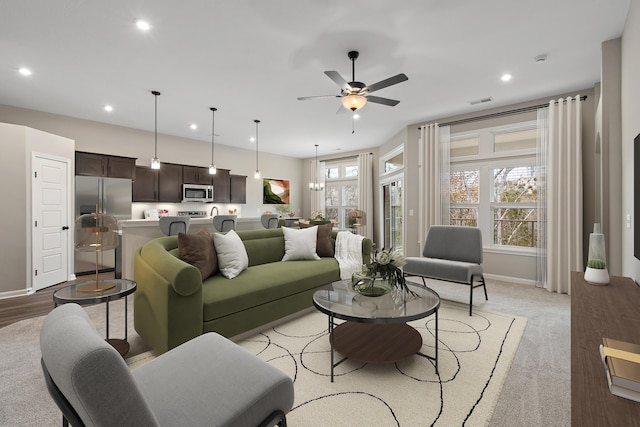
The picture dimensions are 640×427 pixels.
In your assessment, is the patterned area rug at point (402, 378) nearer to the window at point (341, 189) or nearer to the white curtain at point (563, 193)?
the white curtain at point (563, 193)

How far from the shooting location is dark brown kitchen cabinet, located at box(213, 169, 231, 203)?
7.38 meters

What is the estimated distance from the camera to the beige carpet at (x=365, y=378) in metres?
1.69

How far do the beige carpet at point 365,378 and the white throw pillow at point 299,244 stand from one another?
3.11 feet

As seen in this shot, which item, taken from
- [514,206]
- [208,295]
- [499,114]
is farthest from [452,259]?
[208,295]

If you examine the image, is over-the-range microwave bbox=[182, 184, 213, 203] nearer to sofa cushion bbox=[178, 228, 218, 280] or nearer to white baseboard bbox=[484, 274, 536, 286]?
sofa cushion bbox=[178, 228, 218, 280]

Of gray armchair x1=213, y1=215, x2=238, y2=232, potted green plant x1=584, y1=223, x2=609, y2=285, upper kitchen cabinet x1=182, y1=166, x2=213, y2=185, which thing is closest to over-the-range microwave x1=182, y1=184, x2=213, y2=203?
upper kitchen cabinet x1=182, y1=166, x2=213, y2=185

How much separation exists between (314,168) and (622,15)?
7211 millimetres

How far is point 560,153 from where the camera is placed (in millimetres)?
4180

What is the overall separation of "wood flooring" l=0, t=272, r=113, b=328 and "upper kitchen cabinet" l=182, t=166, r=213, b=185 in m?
3.29

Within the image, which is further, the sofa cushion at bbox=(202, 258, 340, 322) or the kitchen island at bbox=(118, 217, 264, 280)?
the kitchen island at bbox=(118, 217, 264, 280)

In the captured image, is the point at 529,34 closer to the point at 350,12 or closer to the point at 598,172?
the point at 350,12

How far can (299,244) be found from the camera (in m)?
3.76

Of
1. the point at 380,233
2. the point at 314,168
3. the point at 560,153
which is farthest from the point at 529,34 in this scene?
the point at 314,168

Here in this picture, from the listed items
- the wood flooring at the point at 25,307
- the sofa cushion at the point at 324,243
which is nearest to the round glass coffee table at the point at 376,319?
the sofa cushion at the point at 324,243
